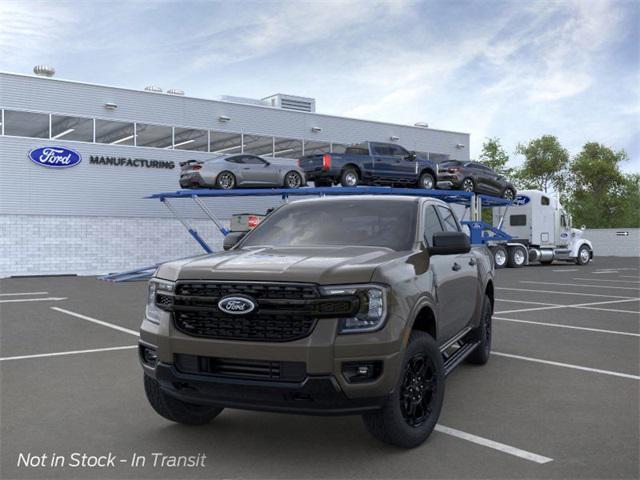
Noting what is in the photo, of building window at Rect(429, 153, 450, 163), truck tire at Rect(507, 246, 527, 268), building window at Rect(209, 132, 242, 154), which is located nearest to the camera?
truck tire at Rect(507, 246, 527, 268)

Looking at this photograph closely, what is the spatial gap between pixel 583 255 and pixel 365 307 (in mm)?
32120

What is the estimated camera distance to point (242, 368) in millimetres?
3986

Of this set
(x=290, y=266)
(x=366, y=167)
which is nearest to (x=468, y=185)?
(x=366, y=167)

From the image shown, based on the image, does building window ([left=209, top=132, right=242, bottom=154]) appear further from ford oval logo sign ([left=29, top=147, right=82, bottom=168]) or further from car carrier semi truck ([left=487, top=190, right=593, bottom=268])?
car carrier semi truck ([left=487, top=190, right=593, bottom=268])

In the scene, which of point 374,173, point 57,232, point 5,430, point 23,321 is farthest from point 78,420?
point 57,232

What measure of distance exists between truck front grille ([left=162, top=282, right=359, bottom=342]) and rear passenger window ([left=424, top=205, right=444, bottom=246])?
1648 millimetres

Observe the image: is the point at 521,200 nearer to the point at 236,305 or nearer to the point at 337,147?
the point at 337,147

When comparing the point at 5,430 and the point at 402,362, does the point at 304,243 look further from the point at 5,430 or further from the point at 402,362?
the point at 5,430

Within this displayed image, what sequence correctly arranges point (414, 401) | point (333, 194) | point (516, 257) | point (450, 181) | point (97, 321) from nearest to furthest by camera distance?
1. point (414, 401)
2. point (97, 321)
3. point (333, 194)
4. point (450, 181)
5. point (516, 257)

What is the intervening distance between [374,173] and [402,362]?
2020 cm

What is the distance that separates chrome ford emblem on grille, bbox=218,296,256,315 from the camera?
3.95 m

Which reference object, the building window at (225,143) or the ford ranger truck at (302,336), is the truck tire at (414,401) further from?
the building window at (225,143)

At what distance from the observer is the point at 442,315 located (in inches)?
204

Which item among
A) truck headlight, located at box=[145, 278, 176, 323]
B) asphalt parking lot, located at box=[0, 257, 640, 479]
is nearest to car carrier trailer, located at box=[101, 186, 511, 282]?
asphalt parking lot, located at box=[0, 257, 640, 479]
